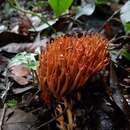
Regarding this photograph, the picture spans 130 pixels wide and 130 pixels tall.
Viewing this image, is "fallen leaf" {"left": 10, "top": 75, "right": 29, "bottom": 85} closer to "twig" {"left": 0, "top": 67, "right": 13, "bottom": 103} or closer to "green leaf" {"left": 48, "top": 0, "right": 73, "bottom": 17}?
"twig" {"left": 0, "top": 67, "right": 13, "bottom": 103}

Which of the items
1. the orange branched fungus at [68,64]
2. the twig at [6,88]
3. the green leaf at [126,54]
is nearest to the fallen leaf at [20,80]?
the twig at [6,88]

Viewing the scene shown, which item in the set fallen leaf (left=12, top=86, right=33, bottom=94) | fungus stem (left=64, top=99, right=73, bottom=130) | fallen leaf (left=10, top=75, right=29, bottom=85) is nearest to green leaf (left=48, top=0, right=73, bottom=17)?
fallen leaf (left=10, top=75, right=29, bottom=85)

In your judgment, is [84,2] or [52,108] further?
[84,2]

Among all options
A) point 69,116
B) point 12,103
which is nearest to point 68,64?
point 69,116

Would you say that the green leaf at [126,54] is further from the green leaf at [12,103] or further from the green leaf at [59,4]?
the green leaf at [12,103]

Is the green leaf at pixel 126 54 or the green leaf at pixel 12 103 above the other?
the green leaf at pixel 126 54

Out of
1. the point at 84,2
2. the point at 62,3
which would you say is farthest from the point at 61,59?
the point at 84,2

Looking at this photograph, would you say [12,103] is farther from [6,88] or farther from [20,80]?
[20,80]

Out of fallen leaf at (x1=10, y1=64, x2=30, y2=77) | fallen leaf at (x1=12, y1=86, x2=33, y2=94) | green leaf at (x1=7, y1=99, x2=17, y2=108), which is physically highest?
fallen leaf at (x1=10, y1=64, x2=30, y2=77)

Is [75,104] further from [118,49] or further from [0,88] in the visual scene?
[118,49]
